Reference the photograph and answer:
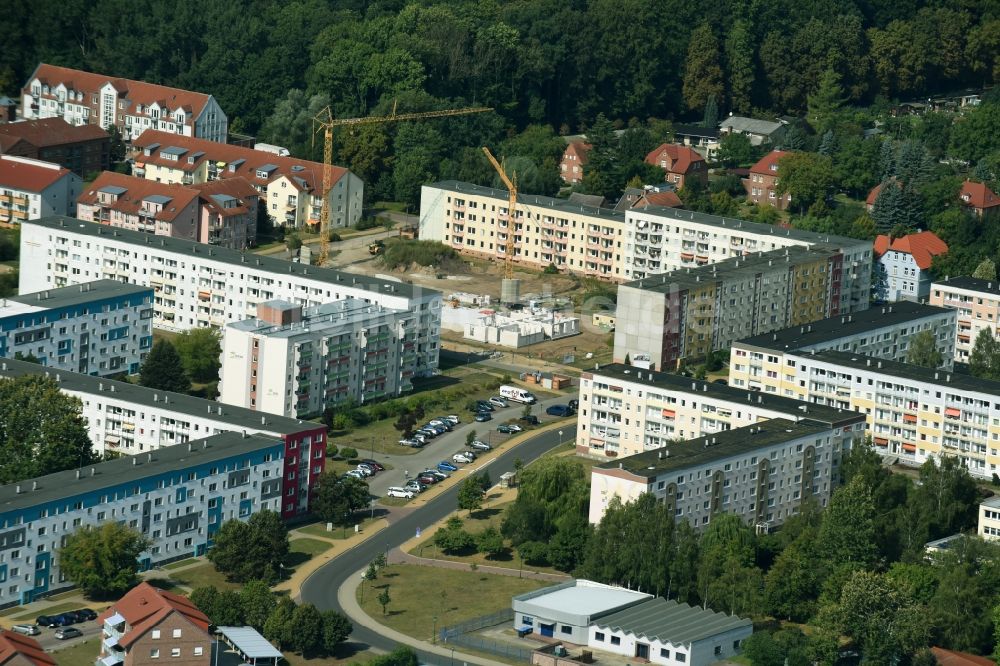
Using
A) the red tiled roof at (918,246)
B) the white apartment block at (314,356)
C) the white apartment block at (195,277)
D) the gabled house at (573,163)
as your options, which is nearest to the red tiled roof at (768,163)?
the gabled house at (573,163)

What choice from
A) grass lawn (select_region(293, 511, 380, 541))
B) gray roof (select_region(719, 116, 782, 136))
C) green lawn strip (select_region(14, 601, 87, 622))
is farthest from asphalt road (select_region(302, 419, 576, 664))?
gray roof (select_region(719, 116, 782, 136))

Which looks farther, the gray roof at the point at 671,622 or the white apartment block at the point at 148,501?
the white apartment block at the point at 148,501

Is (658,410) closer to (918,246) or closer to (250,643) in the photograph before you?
(250,643)

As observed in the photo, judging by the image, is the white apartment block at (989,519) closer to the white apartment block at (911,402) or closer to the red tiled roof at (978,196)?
the white apartment block at (911,402)

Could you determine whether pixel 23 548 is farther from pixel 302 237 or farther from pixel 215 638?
pixel 302 237

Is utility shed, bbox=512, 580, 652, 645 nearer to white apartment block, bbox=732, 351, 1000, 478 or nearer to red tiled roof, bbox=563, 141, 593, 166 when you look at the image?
white apartment block, bbox=732, 351, 1000, 478

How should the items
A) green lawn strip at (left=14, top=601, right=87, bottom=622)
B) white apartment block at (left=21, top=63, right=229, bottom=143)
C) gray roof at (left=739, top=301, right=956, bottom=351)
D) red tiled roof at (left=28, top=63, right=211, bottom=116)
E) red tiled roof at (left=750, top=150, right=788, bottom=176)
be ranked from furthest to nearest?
red tiled roof at (left=28, top=63, right=211, bottom=116) < white apartment block at (left=21, top=63, right=229, bottom=143) < red tiled roof at (left=750, top=150, right=788, bottom=176) < gray roof at (left=739, top=301, right=956, bottom=351) < green lawn strip at (left=14, top=601, right=87, bottom=622)

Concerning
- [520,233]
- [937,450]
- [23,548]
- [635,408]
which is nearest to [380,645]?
[23,548]
